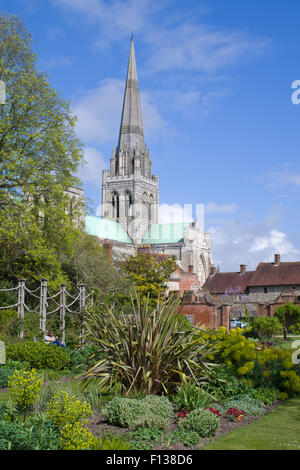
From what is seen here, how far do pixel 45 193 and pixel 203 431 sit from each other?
1745 cm

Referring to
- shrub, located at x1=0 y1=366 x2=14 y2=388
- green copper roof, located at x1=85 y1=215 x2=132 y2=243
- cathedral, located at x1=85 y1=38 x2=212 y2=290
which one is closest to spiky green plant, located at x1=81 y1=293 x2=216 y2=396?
shrub, located at x1=0 y1=366 x2=14 y2=388

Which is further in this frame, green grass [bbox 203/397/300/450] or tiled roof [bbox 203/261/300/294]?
tiled roof [bbox 203/261/300/294]

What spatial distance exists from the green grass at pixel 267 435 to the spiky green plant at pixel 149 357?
5.15ft

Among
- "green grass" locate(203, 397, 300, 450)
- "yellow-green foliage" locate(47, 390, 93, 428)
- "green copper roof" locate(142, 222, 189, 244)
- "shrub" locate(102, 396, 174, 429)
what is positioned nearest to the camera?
"yellow-green foliage" locate(47, 390, 93, 428)

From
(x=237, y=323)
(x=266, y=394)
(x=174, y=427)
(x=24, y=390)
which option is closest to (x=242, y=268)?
(x=237, y=323)

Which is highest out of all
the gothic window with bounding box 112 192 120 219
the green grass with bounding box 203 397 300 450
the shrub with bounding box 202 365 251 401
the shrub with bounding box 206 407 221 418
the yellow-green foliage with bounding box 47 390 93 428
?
the gothic window with bounding box 112 192 120 219

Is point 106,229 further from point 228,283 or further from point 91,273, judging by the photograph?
point 91,273

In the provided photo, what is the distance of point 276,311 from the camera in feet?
103

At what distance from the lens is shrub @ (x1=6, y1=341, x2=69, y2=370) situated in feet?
47.4

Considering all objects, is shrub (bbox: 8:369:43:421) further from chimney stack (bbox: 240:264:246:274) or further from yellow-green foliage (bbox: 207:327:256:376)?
chimney stack (bbox: 240:264:246:274)

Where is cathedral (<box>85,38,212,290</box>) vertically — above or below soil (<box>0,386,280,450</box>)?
above

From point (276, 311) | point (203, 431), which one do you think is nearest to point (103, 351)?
point (203, 431)
